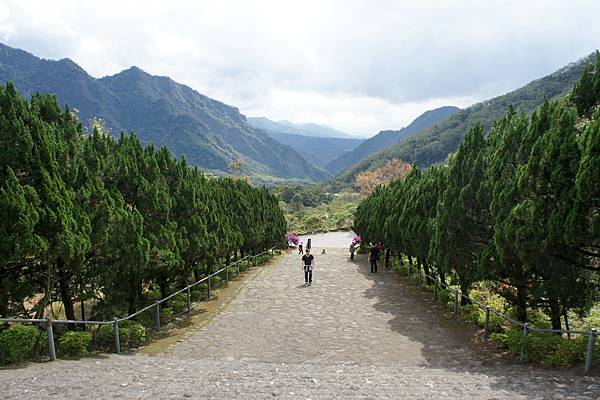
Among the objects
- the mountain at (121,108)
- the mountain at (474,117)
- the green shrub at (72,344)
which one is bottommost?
the green shrub at (72,344)

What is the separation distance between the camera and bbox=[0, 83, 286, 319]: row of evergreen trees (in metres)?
7.25

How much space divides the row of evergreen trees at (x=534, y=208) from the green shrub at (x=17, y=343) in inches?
334

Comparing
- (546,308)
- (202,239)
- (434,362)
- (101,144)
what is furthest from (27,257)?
(546,308)

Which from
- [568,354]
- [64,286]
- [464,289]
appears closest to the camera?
[568,354]

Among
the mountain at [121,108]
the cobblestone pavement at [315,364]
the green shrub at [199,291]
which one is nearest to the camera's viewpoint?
the cobblestone pavement at [315,364]

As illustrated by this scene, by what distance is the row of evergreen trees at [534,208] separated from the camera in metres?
6.51

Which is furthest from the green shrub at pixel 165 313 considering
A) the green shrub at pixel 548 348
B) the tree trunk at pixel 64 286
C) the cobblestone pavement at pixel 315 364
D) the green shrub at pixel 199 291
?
the green shrub at pixel 548 348

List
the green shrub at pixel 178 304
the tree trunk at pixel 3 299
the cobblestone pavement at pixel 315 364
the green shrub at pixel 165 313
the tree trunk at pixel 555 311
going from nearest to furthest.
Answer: the cobblestone pavement at pixel 315 364
the tree trunk at pixel 3 299
the tree trunk at pixel 555 311
the green shrub at pixel 165 313
the green shrub at pixel 178 304

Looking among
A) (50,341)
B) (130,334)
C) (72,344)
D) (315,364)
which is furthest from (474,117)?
(50,341)

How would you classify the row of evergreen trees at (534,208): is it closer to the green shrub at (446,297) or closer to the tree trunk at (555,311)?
the tree trunk at (555,311)

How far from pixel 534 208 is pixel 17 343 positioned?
8883mm

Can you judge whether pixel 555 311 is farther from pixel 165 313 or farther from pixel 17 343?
pixel 17 343

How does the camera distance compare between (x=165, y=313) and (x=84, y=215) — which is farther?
(x=165, y=313)

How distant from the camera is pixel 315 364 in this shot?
8.15 m
